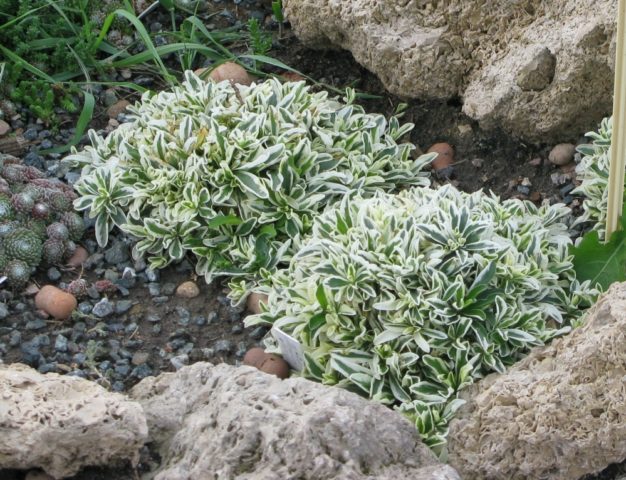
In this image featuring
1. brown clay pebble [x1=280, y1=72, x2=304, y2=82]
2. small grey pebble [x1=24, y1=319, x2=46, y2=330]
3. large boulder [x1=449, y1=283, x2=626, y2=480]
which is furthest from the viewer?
brown clay pebble [x1=280, y1=72, x2=304, y2=82]

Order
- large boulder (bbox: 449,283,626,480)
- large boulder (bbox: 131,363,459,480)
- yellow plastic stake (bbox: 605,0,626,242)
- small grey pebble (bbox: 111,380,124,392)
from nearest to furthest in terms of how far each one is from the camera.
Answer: large boulder (bbox: 131,363,459,480) → large boulder (bbox: 449,283,626,480) → yellow plastic stake (bbox: 605,0,626,242) → small grey pebble (bbox: 111,380,124,392)

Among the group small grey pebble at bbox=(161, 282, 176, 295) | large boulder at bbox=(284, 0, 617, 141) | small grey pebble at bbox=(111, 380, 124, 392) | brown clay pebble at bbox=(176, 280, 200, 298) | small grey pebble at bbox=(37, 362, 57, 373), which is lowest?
small grey pebble at bbox=(37, 362, 57, 373)

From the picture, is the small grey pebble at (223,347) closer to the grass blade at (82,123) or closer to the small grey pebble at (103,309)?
the small grey pebble at (103,309)

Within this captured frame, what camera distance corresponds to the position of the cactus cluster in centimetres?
408

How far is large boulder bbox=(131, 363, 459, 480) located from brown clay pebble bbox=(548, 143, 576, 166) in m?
2.00

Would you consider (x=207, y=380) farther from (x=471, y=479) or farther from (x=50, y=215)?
(x=50, y=215)

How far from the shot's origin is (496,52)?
4570mm

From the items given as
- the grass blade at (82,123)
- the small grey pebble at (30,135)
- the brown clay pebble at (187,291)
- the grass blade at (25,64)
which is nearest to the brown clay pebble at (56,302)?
the brown clay pebble at (187,291)

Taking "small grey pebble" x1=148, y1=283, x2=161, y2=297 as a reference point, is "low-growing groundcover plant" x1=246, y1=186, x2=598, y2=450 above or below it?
above

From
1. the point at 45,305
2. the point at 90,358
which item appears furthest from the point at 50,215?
the point at 90,358

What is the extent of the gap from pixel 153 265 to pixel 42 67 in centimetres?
143

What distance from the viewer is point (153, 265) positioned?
4188 millimetres

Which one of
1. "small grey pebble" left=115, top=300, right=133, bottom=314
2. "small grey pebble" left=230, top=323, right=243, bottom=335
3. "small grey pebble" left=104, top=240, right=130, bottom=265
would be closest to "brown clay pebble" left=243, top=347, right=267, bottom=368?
"small grey pebble" left=230, top=323, right=243, bottom=335

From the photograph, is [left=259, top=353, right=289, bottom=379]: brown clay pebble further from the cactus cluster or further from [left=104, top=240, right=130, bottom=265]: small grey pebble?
the cactus cluster
